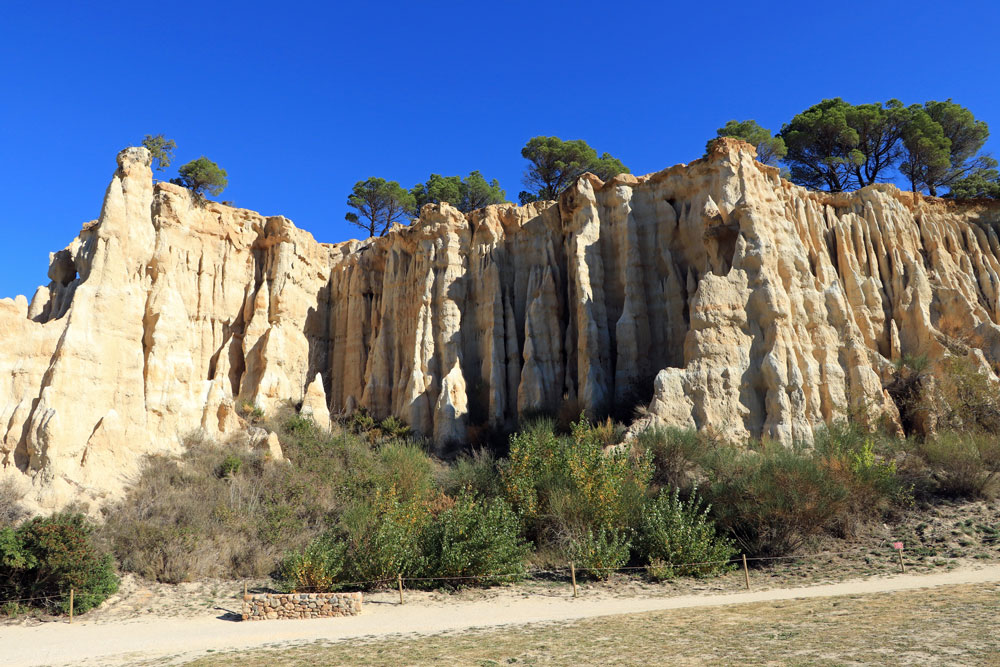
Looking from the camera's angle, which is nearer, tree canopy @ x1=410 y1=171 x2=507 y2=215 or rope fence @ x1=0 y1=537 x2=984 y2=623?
rope fence @ x1=0 y1=537 x2=984 y2=623

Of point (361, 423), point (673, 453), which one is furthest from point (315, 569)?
point (361, 423)

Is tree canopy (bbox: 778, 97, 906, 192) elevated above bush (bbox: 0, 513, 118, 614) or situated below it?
above

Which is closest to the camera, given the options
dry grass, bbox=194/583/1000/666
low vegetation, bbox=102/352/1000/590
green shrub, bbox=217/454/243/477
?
dry grass, bbox=194/583/1000/666

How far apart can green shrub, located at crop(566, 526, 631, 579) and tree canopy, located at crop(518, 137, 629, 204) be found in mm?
29942

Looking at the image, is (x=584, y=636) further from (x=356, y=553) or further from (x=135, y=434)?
(x=135, y=434)

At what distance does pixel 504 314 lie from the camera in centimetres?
3316

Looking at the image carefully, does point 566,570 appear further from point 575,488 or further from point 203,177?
point 203,177

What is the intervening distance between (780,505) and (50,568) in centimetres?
1903

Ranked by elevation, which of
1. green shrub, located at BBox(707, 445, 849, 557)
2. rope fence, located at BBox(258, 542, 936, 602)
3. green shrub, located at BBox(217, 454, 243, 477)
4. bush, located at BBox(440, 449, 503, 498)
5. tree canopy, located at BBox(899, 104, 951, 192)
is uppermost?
tree canopy, located at BBox(899, 104, 951, 192)

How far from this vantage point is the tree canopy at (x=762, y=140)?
41.3 m

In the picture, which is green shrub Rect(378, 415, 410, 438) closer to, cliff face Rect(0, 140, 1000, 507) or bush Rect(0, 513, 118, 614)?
cliff face Rect(0, 140, 1000, 507)

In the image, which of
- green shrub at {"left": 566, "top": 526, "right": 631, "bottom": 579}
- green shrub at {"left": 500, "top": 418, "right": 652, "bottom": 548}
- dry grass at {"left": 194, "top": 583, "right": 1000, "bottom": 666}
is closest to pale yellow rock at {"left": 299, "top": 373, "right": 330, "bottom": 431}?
green shrub at {"left": 500, "top": 418, "right": 652, "bottom": 548}

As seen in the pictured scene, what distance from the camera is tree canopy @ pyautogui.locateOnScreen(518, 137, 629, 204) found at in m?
45.1

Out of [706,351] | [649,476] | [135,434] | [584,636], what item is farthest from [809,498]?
[135,434]
